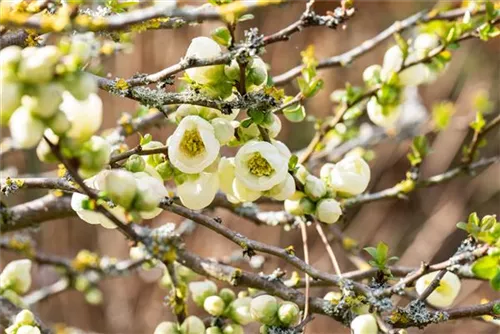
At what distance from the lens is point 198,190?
57cm

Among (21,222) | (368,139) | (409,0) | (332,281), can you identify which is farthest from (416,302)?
(409,0)

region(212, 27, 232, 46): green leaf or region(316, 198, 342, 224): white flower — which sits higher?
region(212, 27, 232, 46): green leaf

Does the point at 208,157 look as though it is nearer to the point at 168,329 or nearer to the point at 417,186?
the point at 168,329

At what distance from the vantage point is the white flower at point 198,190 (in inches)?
22.3

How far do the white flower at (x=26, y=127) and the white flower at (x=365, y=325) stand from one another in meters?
0.32

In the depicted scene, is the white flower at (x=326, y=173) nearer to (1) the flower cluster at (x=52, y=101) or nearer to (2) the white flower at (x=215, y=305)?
(2) the white flower at (x=215, y=305)

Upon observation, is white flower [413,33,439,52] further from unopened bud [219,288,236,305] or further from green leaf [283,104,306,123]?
unopened bud [219,288,236,305]

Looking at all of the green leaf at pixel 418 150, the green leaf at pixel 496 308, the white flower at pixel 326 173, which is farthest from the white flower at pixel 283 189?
the green leaf at pixel 418 150

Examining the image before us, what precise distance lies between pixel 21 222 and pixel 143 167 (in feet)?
1.06

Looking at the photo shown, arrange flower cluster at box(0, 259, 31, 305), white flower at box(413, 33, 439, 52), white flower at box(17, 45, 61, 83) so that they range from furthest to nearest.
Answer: white flower at box(413, 33, 439, 52), flower cluster at box(0, 259, 31, 305), white flower at box(17, 45, 61, 83)

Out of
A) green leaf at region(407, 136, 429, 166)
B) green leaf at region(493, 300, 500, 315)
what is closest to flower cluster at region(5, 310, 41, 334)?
green leaf at region(493, 300, 500, 315)

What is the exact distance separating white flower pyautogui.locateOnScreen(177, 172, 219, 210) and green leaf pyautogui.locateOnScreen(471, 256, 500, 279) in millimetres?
240

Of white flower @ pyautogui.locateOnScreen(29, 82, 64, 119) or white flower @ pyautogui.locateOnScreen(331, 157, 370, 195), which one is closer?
white flower @ pyautogui.locateOnScreen(29, 82, 64, 119)

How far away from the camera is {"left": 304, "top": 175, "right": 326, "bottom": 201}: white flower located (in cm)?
63
